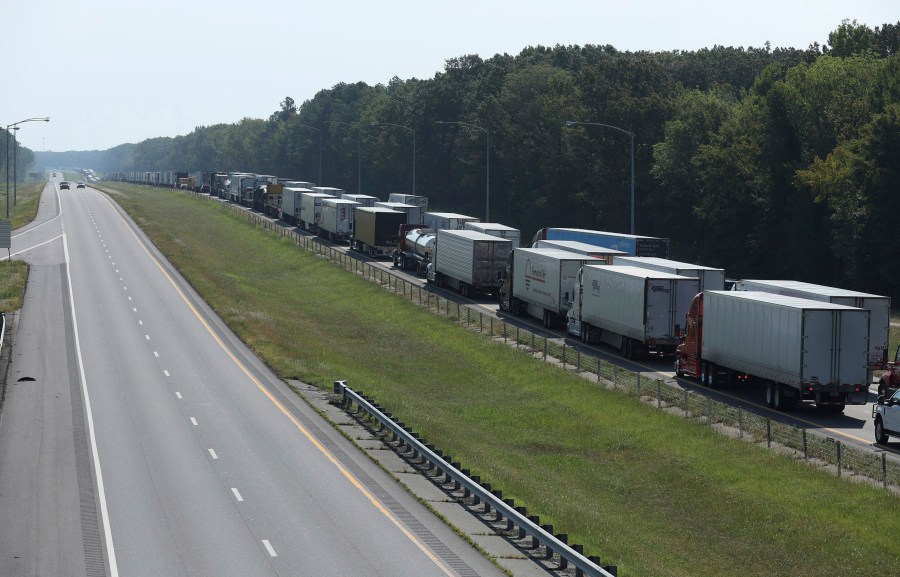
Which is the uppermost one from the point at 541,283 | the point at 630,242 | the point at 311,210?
the point at 630,242

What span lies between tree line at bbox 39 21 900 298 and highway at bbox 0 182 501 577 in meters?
40.9

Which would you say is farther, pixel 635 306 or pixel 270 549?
pixel 635 306

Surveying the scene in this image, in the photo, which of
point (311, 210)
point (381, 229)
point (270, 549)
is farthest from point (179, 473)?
point (311, 210)

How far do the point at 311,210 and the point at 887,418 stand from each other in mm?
90015

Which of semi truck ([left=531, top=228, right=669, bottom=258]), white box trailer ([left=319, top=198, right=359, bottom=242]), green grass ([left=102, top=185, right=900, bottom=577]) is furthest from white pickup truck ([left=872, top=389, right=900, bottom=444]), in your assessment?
white box trailer ([left=319, top=198, right=359, bottom=242])

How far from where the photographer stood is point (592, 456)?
3784 cm

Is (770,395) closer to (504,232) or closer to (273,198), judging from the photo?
(504,232)

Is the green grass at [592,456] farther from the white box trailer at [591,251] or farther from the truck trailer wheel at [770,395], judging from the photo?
the white box trailer at [591,251]

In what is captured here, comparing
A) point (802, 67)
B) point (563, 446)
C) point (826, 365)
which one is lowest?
point (563, 446)

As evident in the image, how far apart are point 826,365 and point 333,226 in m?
76.0

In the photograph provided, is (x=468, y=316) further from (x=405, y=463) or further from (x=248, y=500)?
(x=248, y=500)

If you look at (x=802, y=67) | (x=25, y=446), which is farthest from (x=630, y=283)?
(x=802, y=67)

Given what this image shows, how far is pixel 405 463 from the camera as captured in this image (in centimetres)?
3338

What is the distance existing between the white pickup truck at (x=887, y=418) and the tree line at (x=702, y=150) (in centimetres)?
4091
